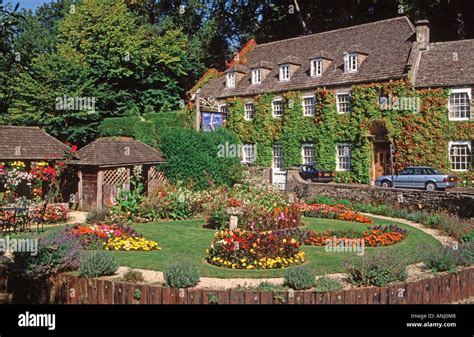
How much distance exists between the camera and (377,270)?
1081 cm

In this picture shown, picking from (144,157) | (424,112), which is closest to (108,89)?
(144,157)

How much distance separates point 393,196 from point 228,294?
17.2 meters

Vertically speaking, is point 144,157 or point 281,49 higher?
point 281,49

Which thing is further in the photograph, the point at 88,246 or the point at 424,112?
the point at 424,112

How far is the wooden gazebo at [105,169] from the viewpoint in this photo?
79.7 ft

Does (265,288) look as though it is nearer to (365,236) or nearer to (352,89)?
(365,236)

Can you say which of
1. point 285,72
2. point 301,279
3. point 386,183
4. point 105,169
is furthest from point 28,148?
point 285,72

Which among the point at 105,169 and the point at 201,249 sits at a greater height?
the point at 105,169

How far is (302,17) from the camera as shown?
4844cm

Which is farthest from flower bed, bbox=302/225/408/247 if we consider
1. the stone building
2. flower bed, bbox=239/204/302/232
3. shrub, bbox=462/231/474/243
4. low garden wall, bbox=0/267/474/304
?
the stone building

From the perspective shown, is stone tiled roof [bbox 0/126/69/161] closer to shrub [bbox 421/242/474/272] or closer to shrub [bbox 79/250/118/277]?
shrub [bbox 79/250/118/277]
